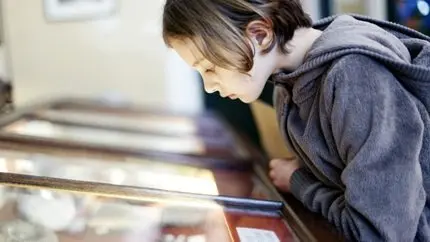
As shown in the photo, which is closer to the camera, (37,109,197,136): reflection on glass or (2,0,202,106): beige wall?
(37,109,197,136): reflection on glass

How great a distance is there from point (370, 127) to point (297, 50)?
0.24 m

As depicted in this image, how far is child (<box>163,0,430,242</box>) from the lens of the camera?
1.05 meters

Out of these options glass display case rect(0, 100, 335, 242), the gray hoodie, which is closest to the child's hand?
glass display case rect(0, 100, 335, 242)

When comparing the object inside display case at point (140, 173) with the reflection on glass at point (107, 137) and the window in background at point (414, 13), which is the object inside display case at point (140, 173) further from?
the window in background at point (414, 13)

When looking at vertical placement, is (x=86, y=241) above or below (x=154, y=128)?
above

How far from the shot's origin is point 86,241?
3.98 feet

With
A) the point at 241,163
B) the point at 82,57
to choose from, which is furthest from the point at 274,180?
the point at 82,57

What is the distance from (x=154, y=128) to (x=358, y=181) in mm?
Result: 1569

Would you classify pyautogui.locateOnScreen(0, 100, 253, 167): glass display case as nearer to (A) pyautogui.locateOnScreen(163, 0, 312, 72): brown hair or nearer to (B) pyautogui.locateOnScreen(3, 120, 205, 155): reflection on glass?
(B) pyautogui.locateOnScreen(3, 120, 205, 155): reflection on glass

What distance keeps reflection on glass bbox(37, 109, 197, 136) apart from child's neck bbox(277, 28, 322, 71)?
4.17 feet

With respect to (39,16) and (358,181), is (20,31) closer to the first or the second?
(39,16)

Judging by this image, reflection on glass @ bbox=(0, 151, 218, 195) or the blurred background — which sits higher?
reflection on glass @ bbox=(0, 151, 218, 195)

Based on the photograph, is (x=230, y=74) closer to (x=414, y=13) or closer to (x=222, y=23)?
(x=222, y=23)

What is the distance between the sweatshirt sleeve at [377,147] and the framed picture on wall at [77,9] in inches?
101
